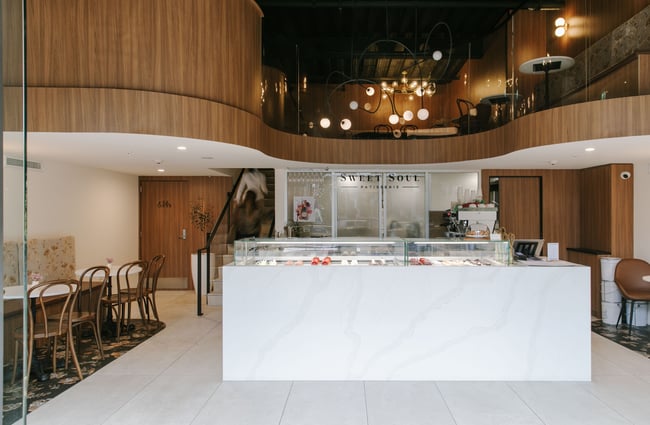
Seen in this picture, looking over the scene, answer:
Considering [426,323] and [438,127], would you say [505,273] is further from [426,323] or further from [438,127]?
[438,127]

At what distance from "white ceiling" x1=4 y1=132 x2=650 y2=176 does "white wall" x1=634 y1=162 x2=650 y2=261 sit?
0.23 metres

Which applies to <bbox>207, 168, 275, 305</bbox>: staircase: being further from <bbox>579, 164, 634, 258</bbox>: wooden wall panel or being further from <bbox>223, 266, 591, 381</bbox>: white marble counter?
<bbox>579, 164, 634, 258</bbox>: wooden wall panel

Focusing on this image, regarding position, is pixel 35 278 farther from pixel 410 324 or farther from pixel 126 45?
pixel 410 324

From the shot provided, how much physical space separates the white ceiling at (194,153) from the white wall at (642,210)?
23 cm

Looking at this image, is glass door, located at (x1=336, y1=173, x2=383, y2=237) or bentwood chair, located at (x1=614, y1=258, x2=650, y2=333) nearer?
bentwood chair, located at (x1=614, y1=258, x2=650, y2=333)

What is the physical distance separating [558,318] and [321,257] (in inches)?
101

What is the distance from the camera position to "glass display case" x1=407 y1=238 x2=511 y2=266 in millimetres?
4289

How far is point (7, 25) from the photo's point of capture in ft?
6.29

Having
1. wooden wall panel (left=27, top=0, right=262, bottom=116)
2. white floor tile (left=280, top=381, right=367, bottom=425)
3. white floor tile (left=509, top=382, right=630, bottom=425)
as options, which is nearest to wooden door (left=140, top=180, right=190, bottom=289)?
wooden wall panel (left=27, top=0, right=262, bottom=116)

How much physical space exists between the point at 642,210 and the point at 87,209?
9.57 m

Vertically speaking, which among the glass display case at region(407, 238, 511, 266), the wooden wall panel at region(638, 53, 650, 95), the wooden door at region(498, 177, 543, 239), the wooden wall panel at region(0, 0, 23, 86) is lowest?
the glass display case at region(407, 238, 511, 266)

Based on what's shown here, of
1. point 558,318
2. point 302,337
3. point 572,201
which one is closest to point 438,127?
point 572,201

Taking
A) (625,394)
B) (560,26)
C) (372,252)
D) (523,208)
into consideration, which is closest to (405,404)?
(372,252)

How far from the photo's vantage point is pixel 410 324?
13.8ft
